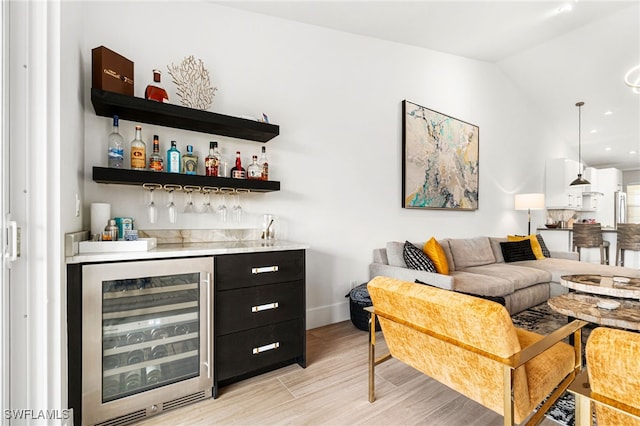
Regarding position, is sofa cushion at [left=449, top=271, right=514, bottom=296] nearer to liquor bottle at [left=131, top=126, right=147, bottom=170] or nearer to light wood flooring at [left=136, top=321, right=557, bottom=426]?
light wood flooring at [left=136, top=321, right=557, bottom=426]

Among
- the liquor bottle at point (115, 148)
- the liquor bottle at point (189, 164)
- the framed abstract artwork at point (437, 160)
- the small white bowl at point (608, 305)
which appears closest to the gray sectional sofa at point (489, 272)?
the framed abstract artwork at point (437, 160)

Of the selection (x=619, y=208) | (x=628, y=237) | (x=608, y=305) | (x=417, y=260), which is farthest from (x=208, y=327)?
(x=619, y=208)

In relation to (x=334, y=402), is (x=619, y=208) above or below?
above

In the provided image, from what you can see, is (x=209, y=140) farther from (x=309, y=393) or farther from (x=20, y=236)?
(x=309, y=393)

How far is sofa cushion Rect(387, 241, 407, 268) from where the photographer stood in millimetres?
3238

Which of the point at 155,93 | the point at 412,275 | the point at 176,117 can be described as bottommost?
the point at 412,275

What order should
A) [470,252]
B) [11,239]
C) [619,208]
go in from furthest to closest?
[619,208] < [470,252] < [11,239]

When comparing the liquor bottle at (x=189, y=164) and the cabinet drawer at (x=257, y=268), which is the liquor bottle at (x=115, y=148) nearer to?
the liquor bottle at (x=189, y=164)

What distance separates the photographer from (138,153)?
2090 millimetres

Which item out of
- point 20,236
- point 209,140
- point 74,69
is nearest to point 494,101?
point 209,140

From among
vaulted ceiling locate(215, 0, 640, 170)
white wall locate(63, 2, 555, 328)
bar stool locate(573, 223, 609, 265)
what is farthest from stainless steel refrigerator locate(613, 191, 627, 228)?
white wall locate(63, 2, 555, 328)

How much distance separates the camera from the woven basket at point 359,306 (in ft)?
9.53

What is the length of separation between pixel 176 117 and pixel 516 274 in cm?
374

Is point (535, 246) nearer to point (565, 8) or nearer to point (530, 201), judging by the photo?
point (530, 201)
